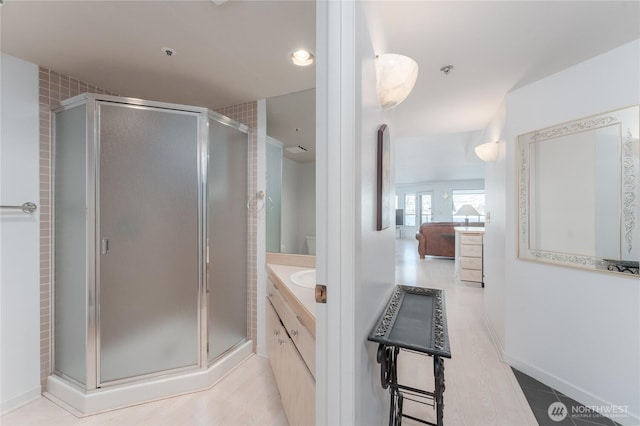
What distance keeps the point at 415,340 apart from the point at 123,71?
2.46 metres

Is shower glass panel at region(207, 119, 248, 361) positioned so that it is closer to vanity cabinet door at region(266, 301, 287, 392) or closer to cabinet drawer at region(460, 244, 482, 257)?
vanity cabinet door at region(266, 301, 287, 392)

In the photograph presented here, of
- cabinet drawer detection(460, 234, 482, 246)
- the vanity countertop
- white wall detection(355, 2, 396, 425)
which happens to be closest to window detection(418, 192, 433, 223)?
cabinet drawer detection(460, 234, 482, 246)

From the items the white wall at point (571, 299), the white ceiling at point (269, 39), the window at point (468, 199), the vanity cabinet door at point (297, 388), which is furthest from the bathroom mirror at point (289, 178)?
the window at point (468, 199)

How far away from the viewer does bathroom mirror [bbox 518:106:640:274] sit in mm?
1569

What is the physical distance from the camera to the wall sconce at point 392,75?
1236 mm

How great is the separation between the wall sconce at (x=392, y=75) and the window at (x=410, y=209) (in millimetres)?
10668

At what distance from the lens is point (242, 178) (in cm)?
236

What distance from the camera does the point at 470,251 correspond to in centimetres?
445

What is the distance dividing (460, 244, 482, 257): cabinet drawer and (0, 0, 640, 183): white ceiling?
9.61 feet

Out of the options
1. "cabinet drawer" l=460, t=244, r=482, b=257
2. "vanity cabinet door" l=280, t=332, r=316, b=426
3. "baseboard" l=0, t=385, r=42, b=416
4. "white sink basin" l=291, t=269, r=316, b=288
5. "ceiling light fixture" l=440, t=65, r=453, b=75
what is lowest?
"baseboard" l=0, t=385, r=42, b=416

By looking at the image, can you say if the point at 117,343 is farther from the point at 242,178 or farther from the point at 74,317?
the point at 242,178

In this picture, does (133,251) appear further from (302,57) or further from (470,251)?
(470,251)

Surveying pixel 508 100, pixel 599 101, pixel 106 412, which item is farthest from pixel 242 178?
pixel 599 101

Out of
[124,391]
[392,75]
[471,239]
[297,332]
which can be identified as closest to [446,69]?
[392,75]
